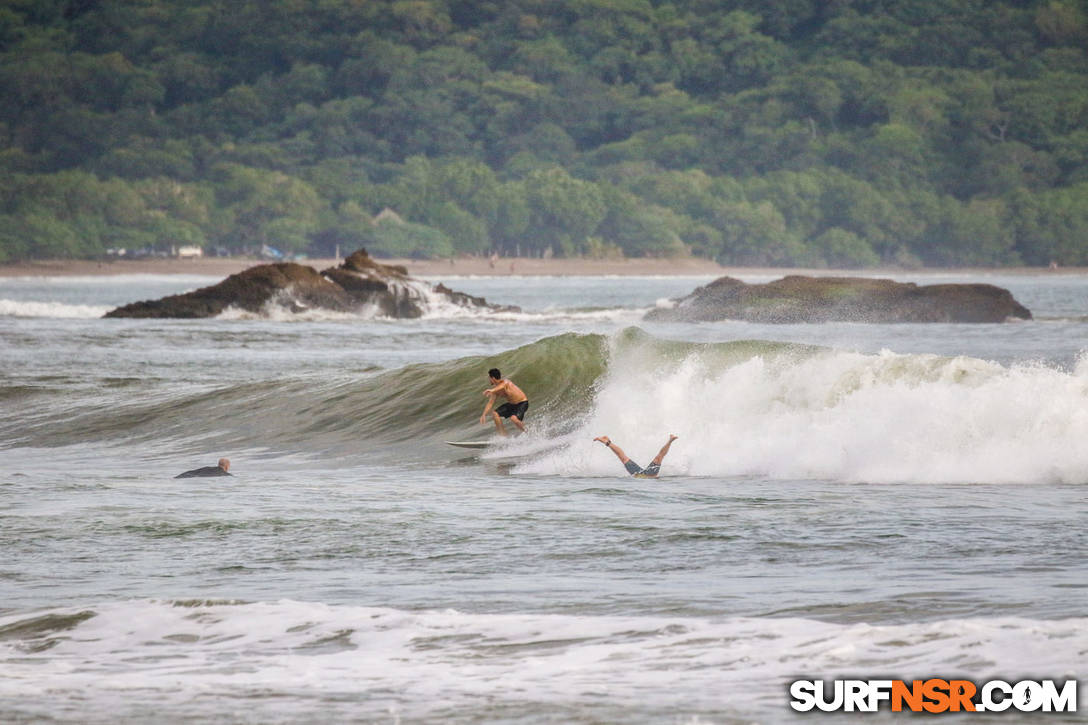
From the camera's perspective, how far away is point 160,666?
10375 millimetres

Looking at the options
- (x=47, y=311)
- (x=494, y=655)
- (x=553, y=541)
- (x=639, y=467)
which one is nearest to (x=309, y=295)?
(x=47, y=311)

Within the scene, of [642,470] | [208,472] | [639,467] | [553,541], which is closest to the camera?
[553,541]

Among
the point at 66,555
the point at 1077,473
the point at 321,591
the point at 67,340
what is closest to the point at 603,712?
the point at 321,591

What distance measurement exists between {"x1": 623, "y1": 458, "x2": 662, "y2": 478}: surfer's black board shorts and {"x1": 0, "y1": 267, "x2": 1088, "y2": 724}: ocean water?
1.04ft

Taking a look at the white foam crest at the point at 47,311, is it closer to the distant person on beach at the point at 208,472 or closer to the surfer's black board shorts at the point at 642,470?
the distant person on beach at the point at 208,472

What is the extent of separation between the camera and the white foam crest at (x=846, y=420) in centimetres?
1825

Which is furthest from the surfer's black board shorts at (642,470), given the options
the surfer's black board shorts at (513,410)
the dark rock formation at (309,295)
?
the dark rock formation at (309,295)

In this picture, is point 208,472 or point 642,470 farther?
point 208,472

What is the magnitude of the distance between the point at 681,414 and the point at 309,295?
44.7 meters

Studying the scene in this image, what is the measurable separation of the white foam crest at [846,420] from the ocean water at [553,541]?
0.05 m

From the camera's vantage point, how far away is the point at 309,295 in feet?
213

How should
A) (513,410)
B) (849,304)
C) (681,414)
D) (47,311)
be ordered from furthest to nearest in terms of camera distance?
(47,311)
(849,304)
(513,410)
(681,414)

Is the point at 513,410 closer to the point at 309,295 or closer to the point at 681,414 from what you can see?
the point at 681,414

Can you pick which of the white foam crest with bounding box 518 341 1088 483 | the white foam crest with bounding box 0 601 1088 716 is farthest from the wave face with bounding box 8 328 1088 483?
the white foam crest with bounding box 0 601 1088 716
